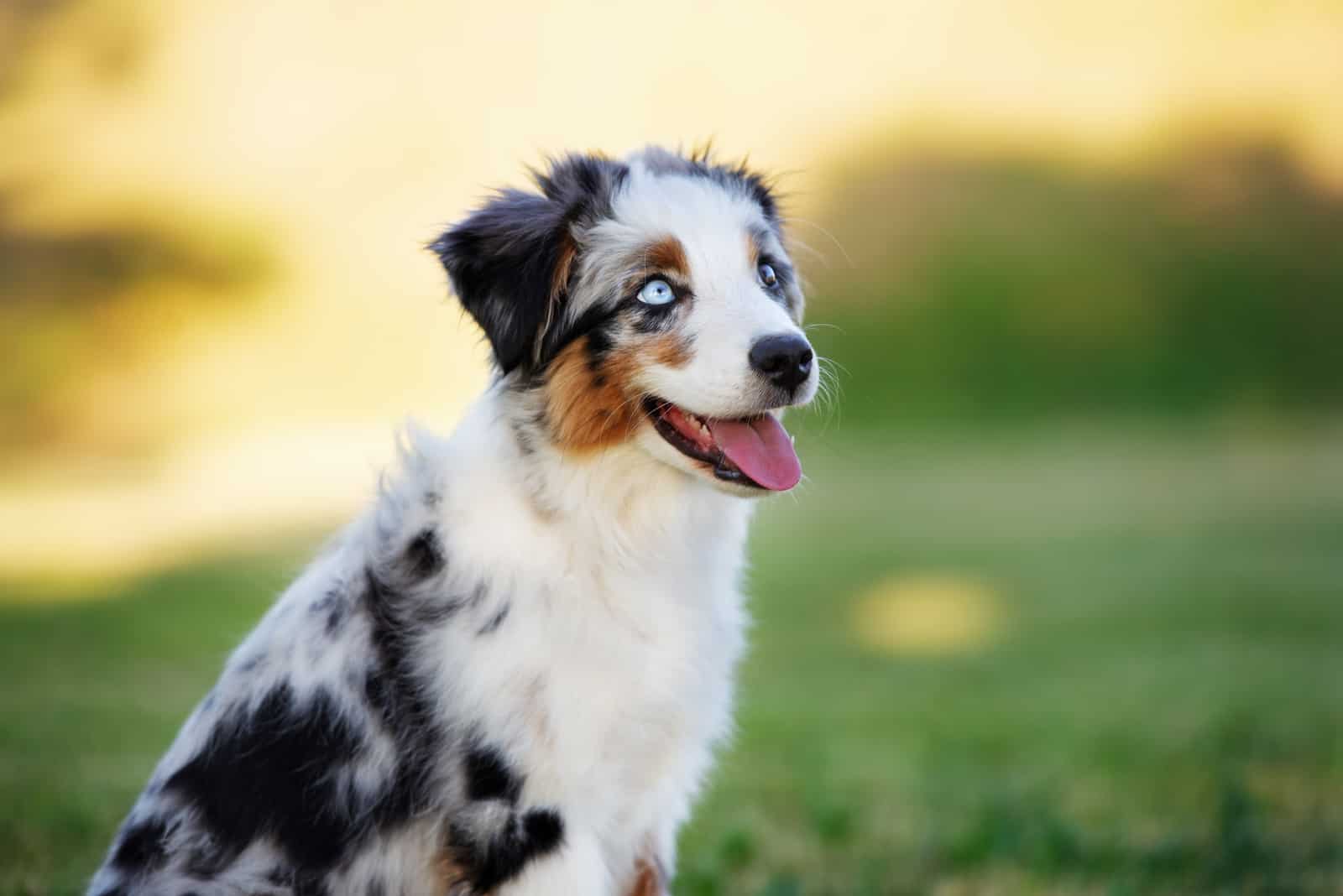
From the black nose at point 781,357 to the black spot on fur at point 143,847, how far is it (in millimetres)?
1844

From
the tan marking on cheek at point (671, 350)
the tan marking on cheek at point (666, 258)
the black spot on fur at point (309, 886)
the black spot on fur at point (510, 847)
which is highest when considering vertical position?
the tan marking on cheek at point (666, 258)

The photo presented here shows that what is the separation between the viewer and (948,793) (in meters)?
5.98

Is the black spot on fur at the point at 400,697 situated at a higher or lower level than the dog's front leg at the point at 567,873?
higher

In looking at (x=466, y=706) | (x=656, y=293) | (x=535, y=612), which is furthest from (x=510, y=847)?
(x=656, y=293)

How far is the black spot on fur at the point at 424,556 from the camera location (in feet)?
11.0

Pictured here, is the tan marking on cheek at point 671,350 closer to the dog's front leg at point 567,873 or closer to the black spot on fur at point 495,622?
the black spot on fur at point 495,622

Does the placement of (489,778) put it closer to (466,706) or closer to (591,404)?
(466,706)

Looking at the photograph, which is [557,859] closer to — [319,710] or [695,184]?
[319,710]

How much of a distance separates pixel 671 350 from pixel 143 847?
1.79m

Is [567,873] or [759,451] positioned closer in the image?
[567,873]

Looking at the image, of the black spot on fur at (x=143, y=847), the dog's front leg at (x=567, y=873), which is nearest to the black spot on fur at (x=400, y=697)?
the dog's front leg at (x=567, y=873)

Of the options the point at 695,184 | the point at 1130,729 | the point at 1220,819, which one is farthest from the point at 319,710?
the point at 1130,729

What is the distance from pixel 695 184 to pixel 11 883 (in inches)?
128

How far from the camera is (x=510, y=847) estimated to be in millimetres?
3109
